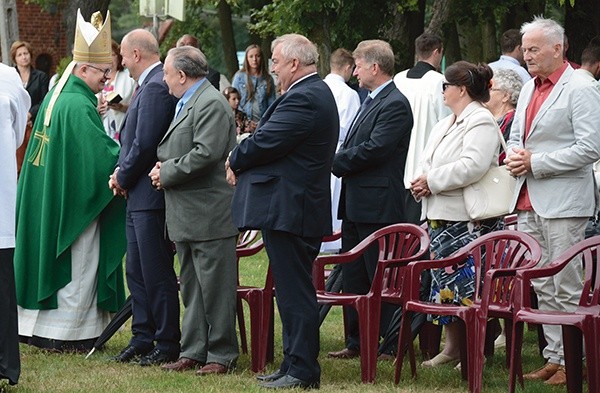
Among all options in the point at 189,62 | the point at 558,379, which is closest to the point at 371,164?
the point at 189,62

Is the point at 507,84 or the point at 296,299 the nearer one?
the point at 296,299

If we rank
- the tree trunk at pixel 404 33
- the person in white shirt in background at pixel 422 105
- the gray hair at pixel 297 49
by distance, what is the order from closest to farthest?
the gray hair at pixel 297 49 < the person in white shirt in background at pixel 422 105 < the tree trunk at pixel 404 33

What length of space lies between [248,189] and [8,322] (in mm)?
1567

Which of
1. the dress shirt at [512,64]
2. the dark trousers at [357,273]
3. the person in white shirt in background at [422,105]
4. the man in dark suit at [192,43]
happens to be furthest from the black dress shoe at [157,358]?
the dress shirt at [512,64]

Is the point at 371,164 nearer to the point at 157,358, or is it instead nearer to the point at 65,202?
the point at 157,358

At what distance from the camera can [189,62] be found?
8781 mm

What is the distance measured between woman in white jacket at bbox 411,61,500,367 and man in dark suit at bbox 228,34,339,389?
0.84m

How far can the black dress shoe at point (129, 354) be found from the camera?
9289mm

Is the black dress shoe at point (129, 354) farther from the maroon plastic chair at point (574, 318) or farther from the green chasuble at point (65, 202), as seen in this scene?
the maroon plastic chair at point (574, 318)

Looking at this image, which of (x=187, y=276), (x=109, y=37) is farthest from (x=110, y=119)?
→ (x=187, y=276)

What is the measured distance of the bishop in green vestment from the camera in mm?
9641

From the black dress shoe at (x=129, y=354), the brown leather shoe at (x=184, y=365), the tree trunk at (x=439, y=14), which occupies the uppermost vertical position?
the tree trunk at (x=439, y=14)

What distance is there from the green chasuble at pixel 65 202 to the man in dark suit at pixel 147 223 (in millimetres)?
404

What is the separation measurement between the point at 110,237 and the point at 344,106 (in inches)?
185
